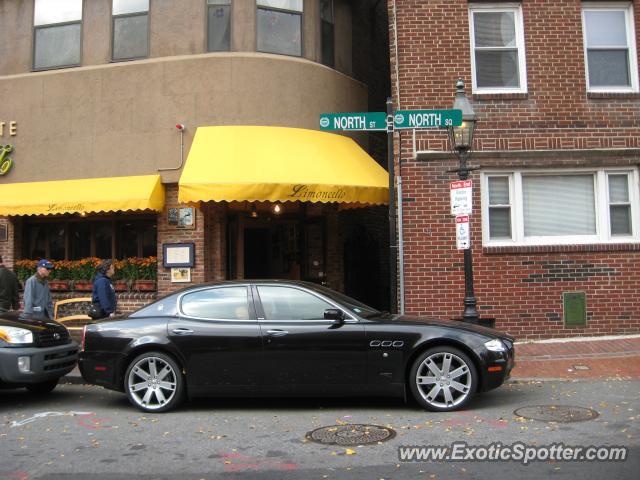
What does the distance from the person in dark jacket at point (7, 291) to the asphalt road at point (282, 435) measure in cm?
251

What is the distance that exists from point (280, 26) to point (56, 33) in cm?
449

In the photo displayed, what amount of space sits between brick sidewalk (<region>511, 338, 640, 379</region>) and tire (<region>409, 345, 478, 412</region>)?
201 centimetres

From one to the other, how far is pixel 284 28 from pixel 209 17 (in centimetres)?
145

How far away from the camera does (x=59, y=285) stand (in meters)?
12.4

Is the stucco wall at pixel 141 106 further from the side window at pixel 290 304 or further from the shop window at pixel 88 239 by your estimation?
the side window at pixel 290 304

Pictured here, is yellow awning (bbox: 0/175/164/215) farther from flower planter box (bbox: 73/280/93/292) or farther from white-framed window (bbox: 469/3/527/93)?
white-framed window (bbox: 469/3/527/93)

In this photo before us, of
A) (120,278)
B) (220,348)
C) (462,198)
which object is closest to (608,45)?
(462,198)

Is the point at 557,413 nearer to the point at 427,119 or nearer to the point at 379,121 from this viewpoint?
the point at 427,119

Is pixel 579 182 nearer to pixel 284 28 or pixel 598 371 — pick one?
pixel 598 371

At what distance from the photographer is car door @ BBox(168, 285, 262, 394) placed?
6.69 m

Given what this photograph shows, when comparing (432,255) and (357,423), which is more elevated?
(432,255)

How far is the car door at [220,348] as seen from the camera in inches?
263

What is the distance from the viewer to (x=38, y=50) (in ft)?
42.2

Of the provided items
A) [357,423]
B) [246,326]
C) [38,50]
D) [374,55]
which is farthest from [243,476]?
[374,55]
